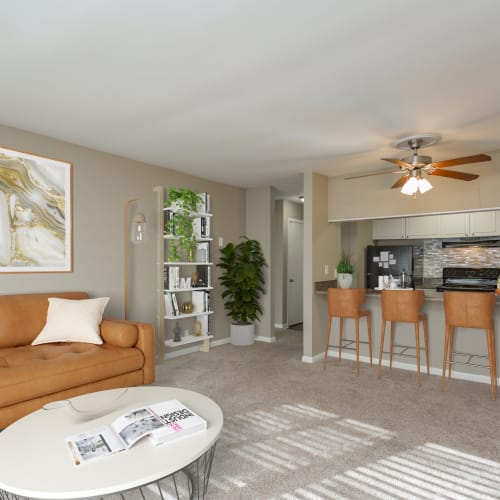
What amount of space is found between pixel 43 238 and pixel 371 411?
10.6 feet

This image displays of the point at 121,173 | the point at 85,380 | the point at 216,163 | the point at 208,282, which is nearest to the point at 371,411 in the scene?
the point at 85,380

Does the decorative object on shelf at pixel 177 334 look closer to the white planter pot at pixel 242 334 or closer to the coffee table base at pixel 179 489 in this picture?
the white planter pot at pixel 242 334

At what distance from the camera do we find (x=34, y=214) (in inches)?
138

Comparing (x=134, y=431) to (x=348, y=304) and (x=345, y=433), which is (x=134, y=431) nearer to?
(x=345, y=433)

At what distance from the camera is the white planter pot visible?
5418 millimetres

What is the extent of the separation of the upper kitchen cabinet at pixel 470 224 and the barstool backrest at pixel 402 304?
5.82ft

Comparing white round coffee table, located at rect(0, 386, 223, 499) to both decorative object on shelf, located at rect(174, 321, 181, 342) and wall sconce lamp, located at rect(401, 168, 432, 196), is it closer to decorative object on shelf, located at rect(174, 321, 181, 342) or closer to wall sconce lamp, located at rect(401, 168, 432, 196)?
decorative object on shelf, located at rect(174, 321, 181, 342)

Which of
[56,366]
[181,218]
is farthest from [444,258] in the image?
[56,366]

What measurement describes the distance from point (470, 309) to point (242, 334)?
294 cm

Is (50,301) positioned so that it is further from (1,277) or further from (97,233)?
(97,233)

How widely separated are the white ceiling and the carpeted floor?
2.31m

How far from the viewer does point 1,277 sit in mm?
3287

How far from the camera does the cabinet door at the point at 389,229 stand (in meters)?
5.75

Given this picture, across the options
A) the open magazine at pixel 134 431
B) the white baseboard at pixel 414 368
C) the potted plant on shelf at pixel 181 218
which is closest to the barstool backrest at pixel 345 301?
the white baseboard at pixel 414 368
